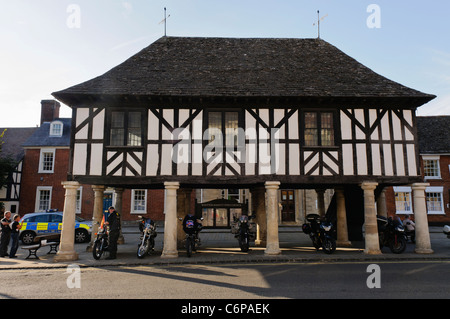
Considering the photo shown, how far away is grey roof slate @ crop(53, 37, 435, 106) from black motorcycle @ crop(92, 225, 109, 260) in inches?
205

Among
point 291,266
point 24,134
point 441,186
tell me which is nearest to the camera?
point 291,266

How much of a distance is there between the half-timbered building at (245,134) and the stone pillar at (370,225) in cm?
4

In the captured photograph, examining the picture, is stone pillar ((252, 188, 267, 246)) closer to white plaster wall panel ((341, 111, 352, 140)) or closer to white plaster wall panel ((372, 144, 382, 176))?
white plaster wall panel ((341, 111, 352, 140))

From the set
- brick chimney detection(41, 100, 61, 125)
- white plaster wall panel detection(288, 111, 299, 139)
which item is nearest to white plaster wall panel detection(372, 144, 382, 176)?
white plaster wall panel detection(288, 111, 299, 139)

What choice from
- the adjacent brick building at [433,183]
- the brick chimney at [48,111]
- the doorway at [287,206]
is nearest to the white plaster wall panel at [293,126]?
the doorway at [287,206]

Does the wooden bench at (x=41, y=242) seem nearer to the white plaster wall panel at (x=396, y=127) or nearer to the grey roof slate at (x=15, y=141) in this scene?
the white plaster wall panel at (x=396, y=127)

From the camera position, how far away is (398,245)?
12.0 metres

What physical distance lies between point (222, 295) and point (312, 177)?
679 centimetres

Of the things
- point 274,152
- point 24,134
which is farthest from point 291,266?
point 24,134

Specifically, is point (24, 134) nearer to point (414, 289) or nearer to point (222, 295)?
point (222, 295)

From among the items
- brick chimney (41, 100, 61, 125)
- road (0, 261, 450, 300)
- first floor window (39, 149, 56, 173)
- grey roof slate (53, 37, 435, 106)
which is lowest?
road (0, 261, 450, 300)

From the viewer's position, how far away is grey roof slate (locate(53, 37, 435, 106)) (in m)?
11.6

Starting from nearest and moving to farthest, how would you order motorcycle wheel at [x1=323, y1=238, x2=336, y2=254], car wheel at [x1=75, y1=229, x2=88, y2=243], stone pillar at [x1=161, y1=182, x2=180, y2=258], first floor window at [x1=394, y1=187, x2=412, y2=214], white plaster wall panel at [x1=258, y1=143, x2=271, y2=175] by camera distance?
1. stone pillar at [x1=161, y1=182, x2=180, y2=258]
2. motorcycle wheel at [x1=323, y1=238, x2=336, y2=254]
3. white plaster wall panel at [x1=258, y1=143, x2=271, y2=175]
4. car wheel at [x1=75, y1=229, x2=88, y2=243]
5. first floor window at [x1=394, y1=187, x2=412, y2=214]
